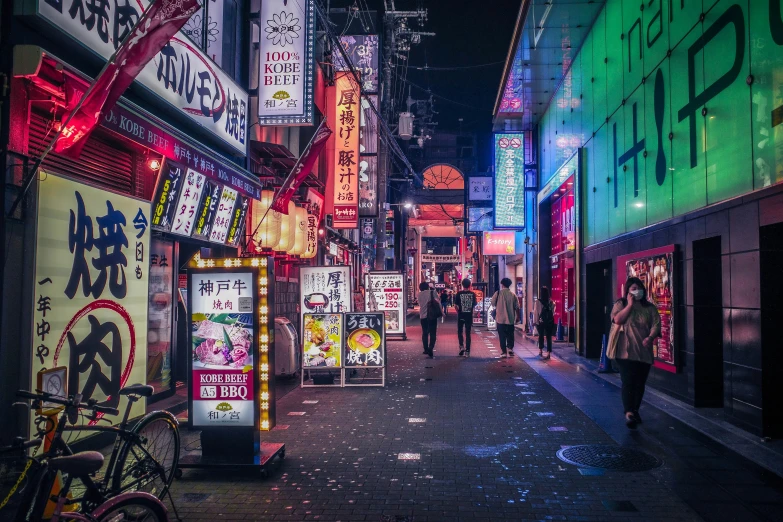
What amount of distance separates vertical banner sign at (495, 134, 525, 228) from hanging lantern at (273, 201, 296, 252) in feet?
41.0

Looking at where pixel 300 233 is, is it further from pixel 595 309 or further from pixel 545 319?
pixel 595 309

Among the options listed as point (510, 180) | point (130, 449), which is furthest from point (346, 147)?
point (130, 449)

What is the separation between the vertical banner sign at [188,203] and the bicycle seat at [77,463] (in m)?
Answer: 6.76

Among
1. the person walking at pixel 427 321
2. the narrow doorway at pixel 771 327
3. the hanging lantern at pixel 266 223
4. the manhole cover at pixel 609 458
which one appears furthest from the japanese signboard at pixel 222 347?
the person walking at pixel 427 321

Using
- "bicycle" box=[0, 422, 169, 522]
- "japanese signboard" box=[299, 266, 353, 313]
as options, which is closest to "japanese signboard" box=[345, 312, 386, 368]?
"japanese signboard" box=[299, 266, 353, 313]

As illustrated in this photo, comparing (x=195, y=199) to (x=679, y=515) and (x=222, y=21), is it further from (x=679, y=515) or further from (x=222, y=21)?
(x=679, y=515)

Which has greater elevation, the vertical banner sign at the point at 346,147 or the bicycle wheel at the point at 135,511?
the vertical banner sign at the point at 346,147

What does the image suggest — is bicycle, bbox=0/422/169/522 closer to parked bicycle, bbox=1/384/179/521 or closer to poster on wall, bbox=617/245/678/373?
parked bicycle, bbox=1/384/179/521

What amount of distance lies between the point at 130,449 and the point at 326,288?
419 inches

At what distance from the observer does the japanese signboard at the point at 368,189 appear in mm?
22656

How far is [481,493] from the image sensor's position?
561 cm

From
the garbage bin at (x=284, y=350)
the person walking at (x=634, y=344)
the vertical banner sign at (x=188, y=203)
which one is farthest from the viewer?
the garbage bin at (x=284, y=350)

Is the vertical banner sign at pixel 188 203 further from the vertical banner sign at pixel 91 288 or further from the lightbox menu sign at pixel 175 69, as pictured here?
the vertical banner sign at pixel 91 288

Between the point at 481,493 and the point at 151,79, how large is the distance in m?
7.11
